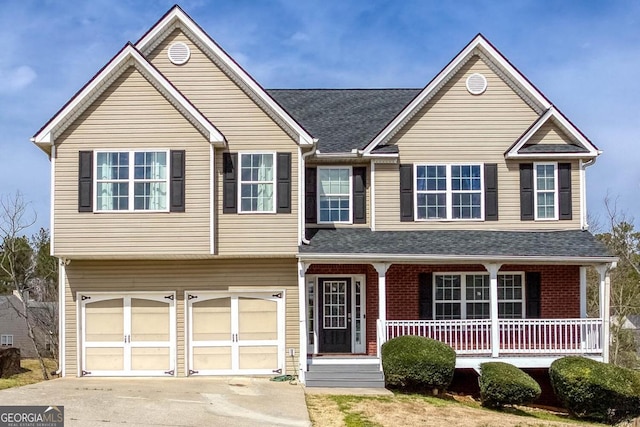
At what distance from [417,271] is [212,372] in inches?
246

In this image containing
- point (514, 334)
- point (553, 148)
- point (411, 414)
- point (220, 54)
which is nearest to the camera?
point (411, 414)

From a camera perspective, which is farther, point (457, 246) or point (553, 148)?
point (553, 148)

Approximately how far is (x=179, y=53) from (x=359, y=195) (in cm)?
628

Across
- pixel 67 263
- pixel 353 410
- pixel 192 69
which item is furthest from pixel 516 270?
pixel 67 263

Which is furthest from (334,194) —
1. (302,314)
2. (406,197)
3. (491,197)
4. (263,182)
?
(491,197)

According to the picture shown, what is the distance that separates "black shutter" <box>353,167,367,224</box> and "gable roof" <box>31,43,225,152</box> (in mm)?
Result: 4174

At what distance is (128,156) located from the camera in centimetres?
1675

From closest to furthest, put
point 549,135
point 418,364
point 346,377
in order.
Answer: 1. point 418,364
2. point 346,377
3. point 549,135

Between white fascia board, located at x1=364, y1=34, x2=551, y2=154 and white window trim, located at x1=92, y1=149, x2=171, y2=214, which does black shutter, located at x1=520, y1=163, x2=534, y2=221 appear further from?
white window trim, located at x1=92, y1=149, x2=171, y2=214

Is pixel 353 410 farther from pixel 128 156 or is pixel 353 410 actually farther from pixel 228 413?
pixel 128 156

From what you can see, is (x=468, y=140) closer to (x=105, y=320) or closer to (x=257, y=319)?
(x=257, y=319)

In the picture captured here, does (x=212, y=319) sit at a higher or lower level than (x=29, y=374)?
higher

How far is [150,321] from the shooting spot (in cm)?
1800

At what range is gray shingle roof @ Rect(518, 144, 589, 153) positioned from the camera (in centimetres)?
1831
